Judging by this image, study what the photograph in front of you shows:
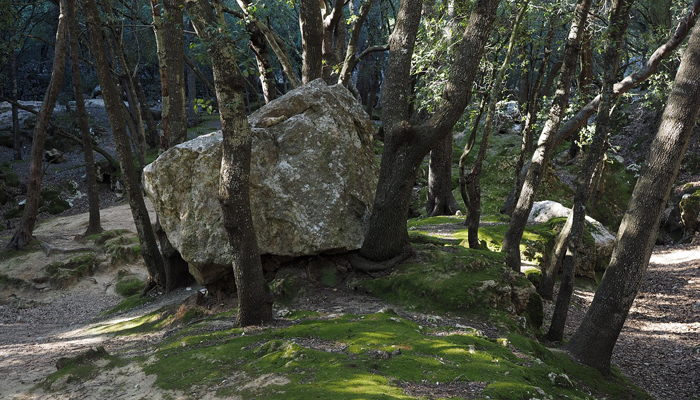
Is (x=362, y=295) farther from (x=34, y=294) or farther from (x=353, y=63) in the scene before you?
(x=34, y=294)

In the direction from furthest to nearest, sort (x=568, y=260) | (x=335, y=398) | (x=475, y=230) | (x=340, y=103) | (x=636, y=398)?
(x=475, y=230)
(x=340, y=103)
(x=568, y=260)
(x=636, y=398)
(x=335, y=398)

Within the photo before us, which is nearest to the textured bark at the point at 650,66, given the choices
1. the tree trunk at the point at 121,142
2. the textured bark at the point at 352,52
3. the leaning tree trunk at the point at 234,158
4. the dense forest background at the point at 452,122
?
the dense forest background at the point at 452,122

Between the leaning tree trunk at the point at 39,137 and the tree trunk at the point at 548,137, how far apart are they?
1290cm

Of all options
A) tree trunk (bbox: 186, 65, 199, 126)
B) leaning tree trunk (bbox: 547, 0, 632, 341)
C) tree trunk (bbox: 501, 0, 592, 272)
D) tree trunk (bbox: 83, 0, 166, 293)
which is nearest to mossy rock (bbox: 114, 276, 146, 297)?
tree trunk (bbox: 83, 0, 166, 293)

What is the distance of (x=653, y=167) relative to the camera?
5.54 m

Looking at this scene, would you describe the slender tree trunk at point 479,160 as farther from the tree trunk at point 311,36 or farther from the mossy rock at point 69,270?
the mossy rock at point 69,270

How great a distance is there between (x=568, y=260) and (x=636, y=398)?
7.54 ft

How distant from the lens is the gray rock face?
810 cm

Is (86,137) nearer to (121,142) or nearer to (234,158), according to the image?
(121,142)

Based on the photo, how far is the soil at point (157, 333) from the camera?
5473 mm

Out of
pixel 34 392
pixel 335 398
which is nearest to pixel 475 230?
pixel 335 398

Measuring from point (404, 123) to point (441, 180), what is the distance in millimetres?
7546

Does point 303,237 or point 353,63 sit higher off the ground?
point 353,63

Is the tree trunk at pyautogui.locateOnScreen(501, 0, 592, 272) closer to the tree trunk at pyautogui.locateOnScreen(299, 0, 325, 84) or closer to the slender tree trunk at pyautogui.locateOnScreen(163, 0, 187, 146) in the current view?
the tree trunk at pyautogui.locateOnScreen(299, 0, 325, 84)
